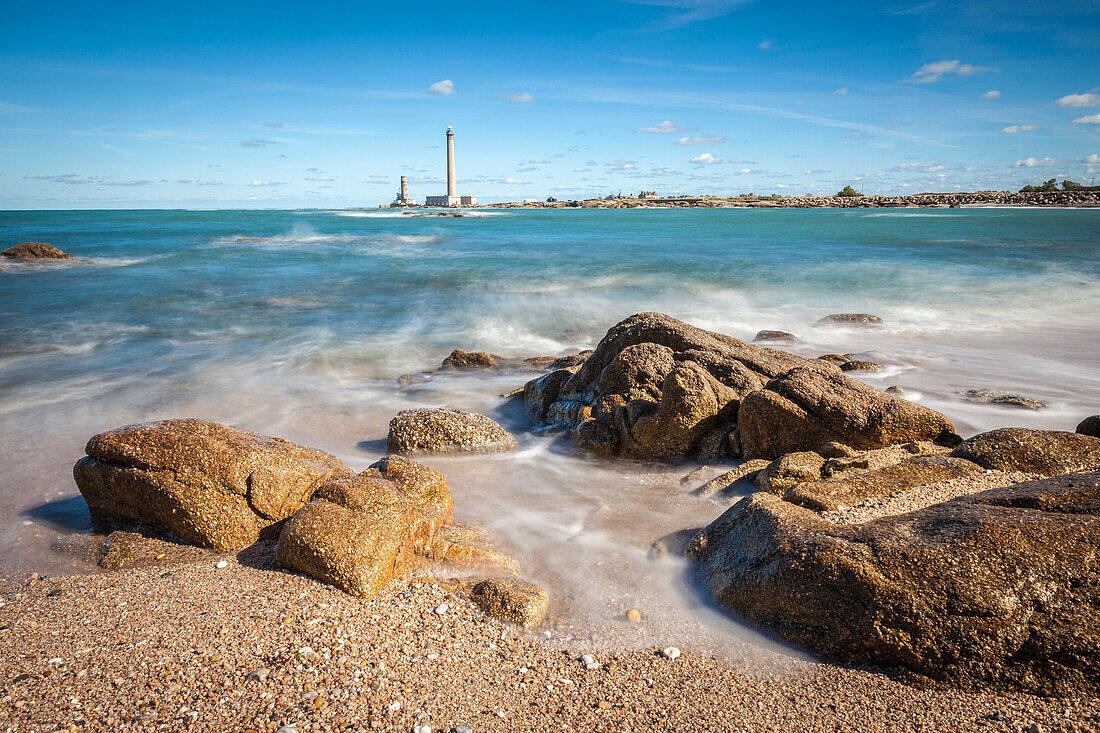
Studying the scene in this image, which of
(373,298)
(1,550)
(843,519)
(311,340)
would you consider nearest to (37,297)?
(373,298)

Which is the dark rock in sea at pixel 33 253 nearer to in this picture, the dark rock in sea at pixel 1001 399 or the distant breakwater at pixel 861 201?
the dark rock in sea at pixel 1001 399

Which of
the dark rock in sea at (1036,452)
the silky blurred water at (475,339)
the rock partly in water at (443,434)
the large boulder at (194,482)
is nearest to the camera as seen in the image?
the large boulder at (194,482)

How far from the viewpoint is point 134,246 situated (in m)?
36.1

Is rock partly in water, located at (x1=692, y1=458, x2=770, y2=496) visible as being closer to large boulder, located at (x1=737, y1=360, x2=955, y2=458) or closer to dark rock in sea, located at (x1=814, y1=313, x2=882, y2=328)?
large boulder, located at (x1=737, y1=360, x2=955, y2=458)

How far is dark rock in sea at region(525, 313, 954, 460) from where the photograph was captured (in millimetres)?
5234

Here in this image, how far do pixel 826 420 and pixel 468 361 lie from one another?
6.03 meters

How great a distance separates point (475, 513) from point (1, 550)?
10.4 ft

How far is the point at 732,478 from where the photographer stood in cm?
509

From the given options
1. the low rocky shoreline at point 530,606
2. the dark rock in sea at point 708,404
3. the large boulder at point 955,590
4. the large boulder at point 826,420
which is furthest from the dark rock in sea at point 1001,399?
the large boulder at point 955,590

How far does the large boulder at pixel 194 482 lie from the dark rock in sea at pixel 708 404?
283 centimetres

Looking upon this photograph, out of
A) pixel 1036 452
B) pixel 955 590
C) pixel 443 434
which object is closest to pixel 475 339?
pixel 443 434

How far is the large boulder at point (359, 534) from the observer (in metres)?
3.49

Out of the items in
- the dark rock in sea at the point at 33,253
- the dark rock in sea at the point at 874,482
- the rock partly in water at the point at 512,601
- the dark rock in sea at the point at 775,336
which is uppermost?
the dark rock in sea at the point at 33,253

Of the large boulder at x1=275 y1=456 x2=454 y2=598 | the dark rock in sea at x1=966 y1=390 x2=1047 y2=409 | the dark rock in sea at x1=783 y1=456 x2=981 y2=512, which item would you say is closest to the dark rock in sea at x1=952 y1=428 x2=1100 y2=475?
the dark rock in sea at x1=783 y1=456 x2=981 y2=512
